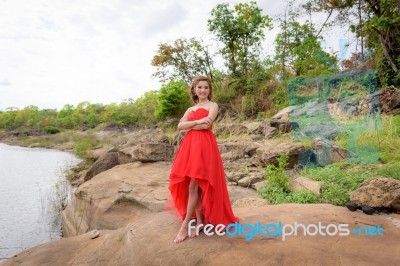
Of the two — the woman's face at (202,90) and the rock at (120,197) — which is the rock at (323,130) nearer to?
the rock at (120,197)

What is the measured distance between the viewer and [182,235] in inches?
127

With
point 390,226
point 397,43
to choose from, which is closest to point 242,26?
point 397,43

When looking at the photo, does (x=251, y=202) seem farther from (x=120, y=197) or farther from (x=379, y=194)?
(x=120, y=197)

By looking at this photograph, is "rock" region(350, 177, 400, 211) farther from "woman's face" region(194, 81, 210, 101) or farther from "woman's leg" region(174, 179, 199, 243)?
"woman's face" region(194, 81, 210, 101)

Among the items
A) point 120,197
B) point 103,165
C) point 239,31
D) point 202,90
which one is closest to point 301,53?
point 239,31

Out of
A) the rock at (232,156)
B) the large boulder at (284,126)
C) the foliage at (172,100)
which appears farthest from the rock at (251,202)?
the foliage at (172,100)

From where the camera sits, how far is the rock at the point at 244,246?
282 centimetres

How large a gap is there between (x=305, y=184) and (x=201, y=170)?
257 cm

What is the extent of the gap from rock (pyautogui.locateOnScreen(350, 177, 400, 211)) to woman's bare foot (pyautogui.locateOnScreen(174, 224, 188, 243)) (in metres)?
2.32

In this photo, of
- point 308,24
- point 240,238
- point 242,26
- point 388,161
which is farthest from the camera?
point 242,26

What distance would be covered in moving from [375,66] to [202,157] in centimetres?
1072

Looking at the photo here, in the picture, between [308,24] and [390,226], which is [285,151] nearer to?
[390,226]

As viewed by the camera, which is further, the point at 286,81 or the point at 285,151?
the point at 286,81

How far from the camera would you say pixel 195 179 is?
3.21 m
